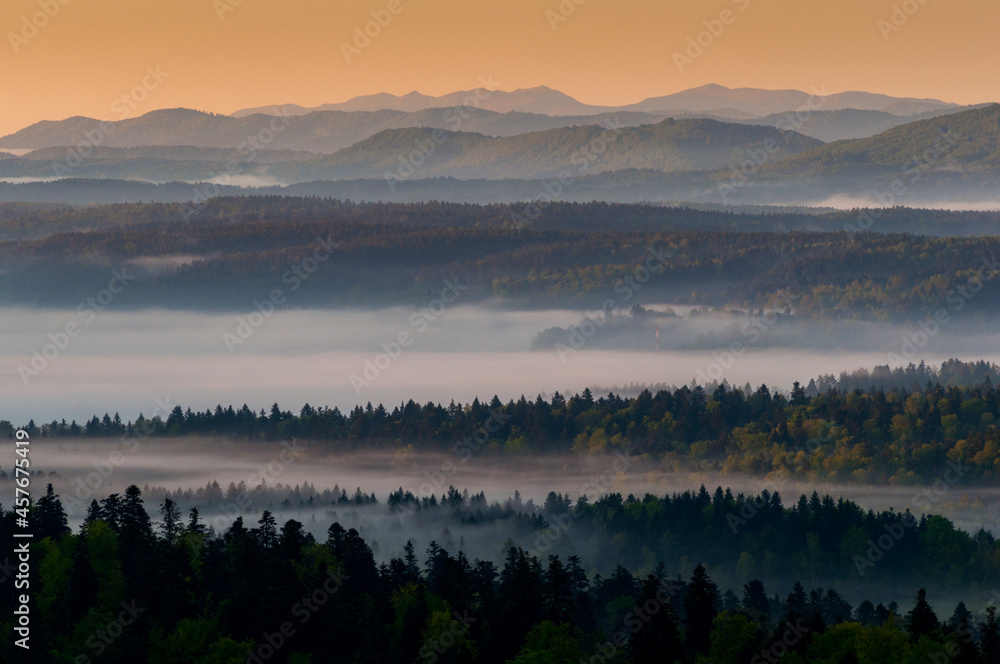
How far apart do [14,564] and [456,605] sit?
25.9 m

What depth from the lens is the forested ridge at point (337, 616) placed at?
82.9m

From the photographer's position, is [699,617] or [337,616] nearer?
[337,616]

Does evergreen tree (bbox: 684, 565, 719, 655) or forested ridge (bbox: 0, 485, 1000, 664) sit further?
evergreen tree (bbox: 684, 565, 719, 655)

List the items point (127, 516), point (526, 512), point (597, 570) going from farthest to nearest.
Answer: point (526, 512)
point (597, 570)
point (127, 516)

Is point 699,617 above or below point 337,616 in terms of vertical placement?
above

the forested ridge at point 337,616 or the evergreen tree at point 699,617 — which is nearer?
the forested ridge at point 337,616

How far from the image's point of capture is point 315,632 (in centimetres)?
8512

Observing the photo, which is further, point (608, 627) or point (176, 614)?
point (608, 627)

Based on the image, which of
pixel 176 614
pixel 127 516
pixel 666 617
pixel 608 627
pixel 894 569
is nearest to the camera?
pixel 666 617

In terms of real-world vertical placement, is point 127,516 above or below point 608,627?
above

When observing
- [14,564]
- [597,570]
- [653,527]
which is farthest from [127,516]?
[653,527]

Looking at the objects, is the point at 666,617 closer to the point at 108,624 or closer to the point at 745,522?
the point at 108,624

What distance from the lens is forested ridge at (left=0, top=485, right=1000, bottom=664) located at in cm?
→ 8288

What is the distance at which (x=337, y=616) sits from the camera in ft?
276
